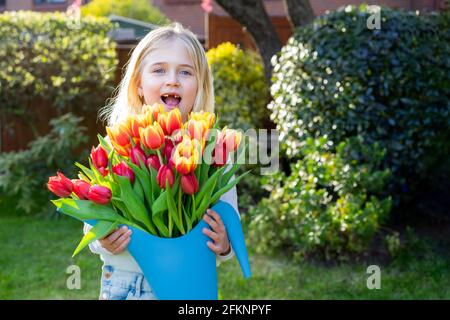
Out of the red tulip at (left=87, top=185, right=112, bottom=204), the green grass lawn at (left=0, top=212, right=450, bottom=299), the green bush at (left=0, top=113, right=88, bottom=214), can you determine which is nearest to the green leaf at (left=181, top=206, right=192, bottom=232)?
the red tulip at (left=87, top=185, right=112, bottom=204)

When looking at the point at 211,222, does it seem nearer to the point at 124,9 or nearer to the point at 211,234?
the point at 211,234

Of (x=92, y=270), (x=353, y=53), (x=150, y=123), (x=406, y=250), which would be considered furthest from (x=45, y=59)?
(x=150, y=123)

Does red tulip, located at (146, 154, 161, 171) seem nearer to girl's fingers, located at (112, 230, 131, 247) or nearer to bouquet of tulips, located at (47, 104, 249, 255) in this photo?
bouquet of tulips, located at (47, 104, 249, 255)

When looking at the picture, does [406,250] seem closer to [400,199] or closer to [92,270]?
[400,199]

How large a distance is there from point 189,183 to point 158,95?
481mm

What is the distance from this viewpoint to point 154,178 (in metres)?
1.83

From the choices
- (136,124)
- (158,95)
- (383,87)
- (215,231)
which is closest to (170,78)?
(158,95)

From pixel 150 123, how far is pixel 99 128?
6087 mm

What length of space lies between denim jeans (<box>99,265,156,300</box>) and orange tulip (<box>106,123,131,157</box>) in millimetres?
394

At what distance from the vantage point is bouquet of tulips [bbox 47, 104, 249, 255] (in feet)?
5.90

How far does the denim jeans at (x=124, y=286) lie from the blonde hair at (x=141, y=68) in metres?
0.52

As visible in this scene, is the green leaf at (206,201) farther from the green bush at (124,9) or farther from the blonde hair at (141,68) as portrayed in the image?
the green bush at (124,9)

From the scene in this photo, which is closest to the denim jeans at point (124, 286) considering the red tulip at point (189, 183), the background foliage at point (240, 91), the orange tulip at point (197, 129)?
the red tulip at point (189, 183)

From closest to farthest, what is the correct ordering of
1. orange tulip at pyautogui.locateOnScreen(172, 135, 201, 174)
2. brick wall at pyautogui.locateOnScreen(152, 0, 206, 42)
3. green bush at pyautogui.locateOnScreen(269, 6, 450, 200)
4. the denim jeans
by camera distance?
1. orange tulip at pyautogui.locateOnScreen(172, 135, 201, 174)
2. the denim jeans
3. green bush at pyautogui.locateOnScreen(269, 6, 450, 200)
4. brick wall at pyautogui.locateOnScreen(152, 0, 206, 42)
